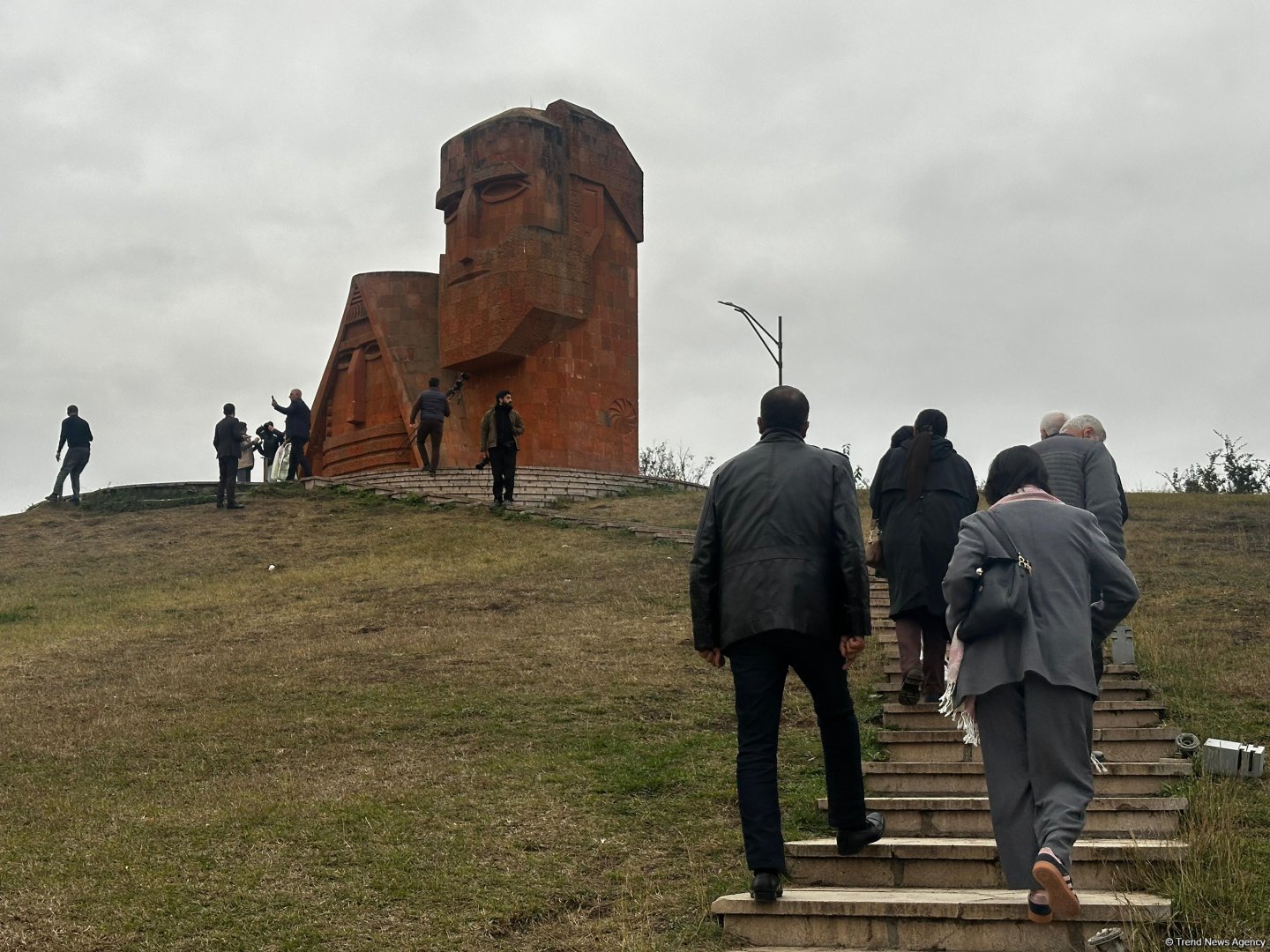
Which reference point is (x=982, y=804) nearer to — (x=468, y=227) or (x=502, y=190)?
(x=502, y=190)

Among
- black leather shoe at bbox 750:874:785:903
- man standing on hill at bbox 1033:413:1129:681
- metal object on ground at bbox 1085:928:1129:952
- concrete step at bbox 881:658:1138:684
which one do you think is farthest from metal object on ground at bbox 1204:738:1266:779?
black leather shoe at bbox 750:874:785:903

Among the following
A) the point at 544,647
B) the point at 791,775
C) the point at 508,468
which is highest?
the point at 508,468

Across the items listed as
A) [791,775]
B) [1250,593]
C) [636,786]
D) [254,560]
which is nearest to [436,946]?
[636,786]

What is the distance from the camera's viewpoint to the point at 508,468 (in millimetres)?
21516

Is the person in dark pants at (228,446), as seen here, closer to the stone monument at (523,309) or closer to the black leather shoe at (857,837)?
the stone monument at (523,309)

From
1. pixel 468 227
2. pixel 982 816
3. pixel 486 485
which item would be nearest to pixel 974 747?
pixel 982 816

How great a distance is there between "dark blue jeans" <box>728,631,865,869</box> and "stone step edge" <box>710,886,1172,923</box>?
6.3 inches

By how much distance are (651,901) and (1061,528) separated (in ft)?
7.30

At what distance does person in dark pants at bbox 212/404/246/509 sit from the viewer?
22234 millimetres

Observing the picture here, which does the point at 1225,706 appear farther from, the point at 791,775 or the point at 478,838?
the point at 478,838

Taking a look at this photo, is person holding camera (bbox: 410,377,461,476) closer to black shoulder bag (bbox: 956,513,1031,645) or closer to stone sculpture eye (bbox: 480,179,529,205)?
stone sculpture eye (bbox: 480,179,529,205)

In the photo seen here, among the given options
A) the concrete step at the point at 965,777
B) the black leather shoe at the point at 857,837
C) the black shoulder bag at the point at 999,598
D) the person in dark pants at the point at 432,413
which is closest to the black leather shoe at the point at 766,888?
the black leather shoe at the point at 857,837

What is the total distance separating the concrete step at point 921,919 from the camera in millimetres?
5055

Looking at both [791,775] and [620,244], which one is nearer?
[791,775]
